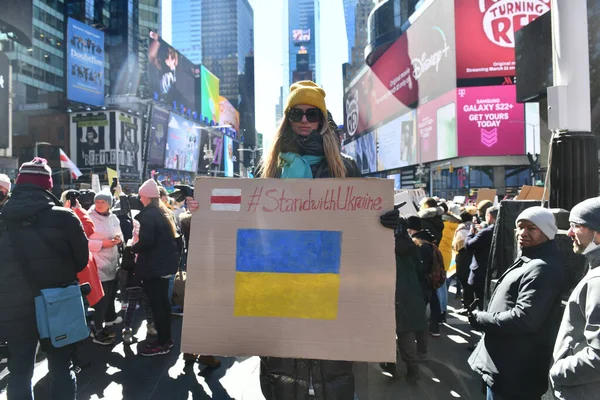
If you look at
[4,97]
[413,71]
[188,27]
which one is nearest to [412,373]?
[4,97]

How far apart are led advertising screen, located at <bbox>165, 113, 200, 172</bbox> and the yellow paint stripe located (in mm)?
62325

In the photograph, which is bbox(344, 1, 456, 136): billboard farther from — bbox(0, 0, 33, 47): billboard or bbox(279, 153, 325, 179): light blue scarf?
bbox(279, 153, 325, 179): light blue scarf

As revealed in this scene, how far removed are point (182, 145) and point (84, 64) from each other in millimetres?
19407

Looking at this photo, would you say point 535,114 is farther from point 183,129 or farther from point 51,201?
point 183,129

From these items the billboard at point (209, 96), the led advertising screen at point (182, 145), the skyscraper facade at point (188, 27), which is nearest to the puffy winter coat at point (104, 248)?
the led advertising screen at point (182, 145)

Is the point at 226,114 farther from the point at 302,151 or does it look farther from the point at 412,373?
the point at 302,151

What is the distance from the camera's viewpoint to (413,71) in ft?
169

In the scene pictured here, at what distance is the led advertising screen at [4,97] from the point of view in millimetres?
30609

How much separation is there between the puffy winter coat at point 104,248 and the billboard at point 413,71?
136 ft

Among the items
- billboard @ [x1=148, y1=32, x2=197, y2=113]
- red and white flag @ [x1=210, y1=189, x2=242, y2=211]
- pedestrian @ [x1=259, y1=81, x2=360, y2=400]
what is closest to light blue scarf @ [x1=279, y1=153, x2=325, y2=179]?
pedestrian @ [x1=259, y1=81, x2=360, y2=400]

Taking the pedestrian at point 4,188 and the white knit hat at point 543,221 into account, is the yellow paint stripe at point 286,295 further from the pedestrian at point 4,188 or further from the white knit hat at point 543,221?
the pedestrian at point 4,188

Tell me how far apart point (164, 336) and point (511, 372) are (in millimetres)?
3913

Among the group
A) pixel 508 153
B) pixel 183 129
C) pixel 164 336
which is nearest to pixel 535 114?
pixel 508 153

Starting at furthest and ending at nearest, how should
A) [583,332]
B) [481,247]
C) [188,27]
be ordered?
[188,27], [481,247], [583,332]
